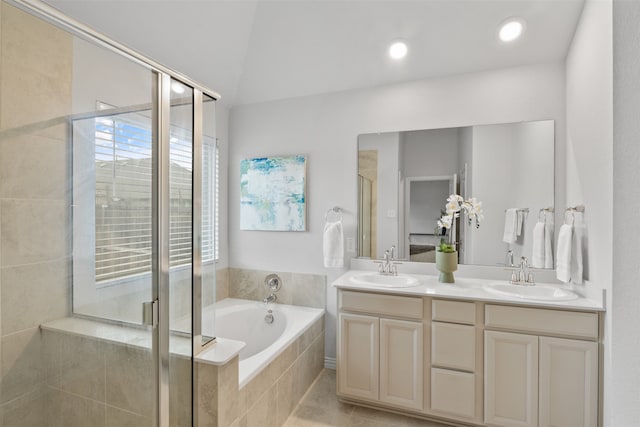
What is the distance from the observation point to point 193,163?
4.54ft

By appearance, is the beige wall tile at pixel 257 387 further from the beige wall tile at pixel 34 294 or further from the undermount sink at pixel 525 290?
the undermount sink at pixel 525 290

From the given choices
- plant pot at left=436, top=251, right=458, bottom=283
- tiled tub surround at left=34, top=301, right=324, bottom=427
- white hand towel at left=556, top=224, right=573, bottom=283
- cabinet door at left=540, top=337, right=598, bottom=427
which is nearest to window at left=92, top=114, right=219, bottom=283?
tiled tub surround at left=34, top=301, right=324, bottom=427

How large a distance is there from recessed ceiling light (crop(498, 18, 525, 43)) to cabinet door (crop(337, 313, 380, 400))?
6.94 feet

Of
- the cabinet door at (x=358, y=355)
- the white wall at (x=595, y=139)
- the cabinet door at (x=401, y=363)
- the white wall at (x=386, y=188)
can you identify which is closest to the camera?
the white wall at (x=595, y=139)

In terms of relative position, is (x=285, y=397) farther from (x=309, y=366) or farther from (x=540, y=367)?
(x=540, y=367)

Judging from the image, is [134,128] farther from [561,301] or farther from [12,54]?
[561,301]

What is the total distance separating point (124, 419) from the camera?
1.23 meters

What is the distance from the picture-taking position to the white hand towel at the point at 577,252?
6.03ft

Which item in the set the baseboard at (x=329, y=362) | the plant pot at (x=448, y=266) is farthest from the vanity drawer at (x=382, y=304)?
the baseboard at (x=329, y=362)

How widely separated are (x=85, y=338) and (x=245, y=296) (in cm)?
189

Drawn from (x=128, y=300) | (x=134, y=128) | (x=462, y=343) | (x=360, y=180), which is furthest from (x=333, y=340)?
(x=134, y=128)

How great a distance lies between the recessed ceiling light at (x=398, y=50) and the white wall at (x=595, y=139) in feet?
3.44

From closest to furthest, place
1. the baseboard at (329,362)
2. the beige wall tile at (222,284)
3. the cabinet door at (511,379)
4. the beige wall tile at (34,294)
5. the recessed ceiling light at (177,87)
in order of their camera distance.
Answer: the beige wall tile at (34,294) < the recessed ceiling light at (177,87) < the cabinet door at (511,379) < the baseboard at (329,362) < the beige wall tile at (222,284)

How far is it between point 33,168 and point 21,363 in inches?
29.5
